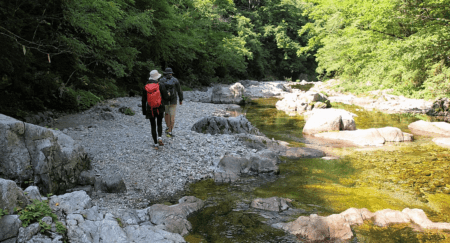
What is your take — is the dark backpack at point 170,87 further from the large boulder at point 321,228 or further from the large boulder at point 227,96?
the large boulder at point 227,96

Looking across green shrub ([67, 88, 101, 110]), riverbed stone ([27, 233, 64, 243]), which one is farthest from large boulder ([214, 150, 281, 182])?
Result: green shrub ([67, 88, 101, 110])

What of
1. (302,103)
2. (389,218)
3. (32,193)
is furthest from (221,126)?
(302,103)

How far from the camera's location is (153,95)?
267 inches

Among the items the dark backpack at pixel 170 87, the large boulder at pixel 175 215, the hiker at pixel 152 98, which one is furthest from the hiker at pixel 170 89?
the large boulder at pixel 175 215

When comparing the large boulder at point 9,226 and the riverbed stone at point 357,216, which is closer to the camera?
the large boulder at point 9,226

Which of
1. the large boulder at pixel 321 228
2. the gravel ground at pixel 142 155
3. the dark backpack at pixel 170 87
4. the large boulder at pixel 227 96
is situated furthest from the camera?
the large boulder at pixel 227 96

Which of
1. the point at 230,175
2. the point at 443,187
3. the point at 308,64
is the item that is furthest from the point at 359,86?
the point at 308,64

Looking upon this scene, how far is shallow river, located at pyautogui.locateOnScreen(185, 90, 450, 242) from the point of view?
4.24 metres

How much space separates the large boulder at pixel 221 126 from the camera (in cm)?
964

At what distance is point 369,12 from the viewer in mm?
16969

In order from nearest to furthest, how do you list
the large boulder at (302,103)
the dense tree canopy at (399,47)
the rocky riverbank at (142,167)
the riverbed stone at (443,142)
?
1. the rocky riverbank at (142,167)
2. the riverbed stone at (443,142)
3. the dense tree canopy at (399,47)
4. the large boulder at (302,103)

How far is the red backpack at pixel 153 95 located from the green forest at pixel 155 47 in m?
2.77

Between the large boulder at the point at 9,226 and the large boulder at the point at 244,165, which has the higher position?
the large boulder at the point at 9,226

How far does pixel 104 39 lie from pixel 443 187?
34.0 ft
